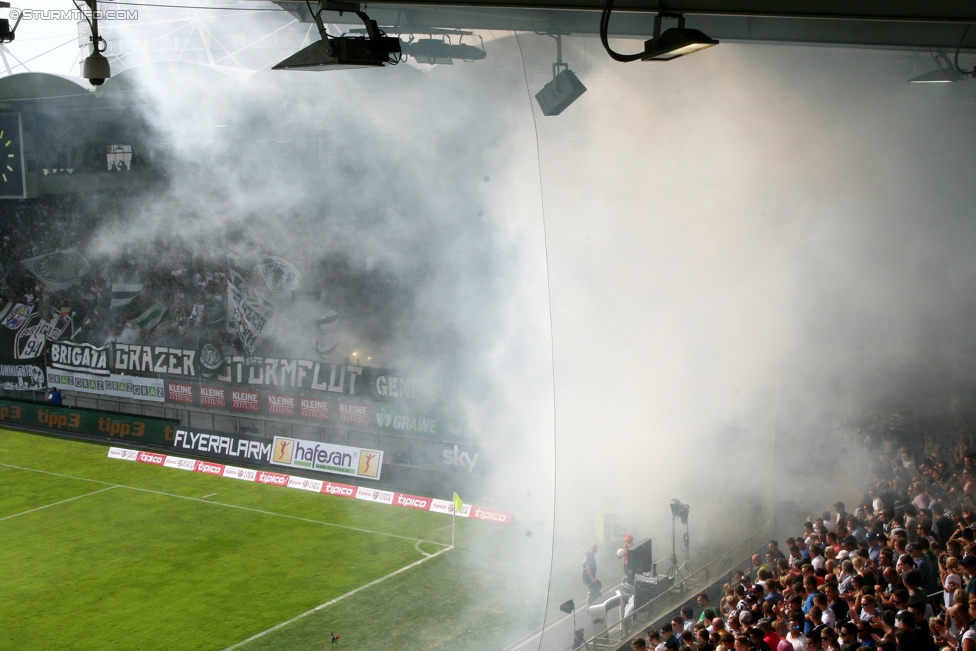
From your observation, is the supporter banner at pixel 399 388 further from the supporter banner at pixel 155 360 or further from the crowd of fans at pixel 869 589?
the crowd of fans at pixel 869 589

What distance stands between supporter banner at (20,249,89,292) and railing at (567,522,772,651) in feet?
62.5

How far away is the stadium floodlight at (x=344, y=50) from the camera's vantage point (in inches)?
211

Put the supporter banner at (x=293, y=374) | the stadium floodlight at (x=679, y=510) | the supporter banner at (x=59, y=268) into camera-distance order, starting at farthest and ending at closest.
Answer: the supporter banner at (x=59, y=268), the supporter banner at (x=293, y=374), the stadium floodlight at (x=679, y=510)

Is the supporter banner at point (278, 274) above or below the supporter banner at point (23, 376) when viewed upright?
above

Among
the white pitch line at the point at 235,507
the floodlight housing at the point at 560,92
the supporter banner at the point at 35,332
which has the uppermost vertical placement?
the floodlight housing at the point at 560,92

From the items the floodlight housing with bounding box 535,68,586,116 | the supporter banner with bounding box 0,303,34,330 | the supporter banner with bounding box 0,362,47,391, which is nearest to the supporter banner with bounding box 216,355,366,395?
the supporter banner with bounding box 0,362,47,391

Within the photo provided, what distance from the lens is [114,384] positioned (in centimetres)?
2130

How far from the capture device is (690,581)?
8.74 meters

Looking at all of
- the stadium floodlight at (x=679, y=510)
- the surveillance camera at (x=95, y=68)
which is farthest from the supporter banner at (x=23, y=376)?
the stadium floodlight at (x=679, y=510)

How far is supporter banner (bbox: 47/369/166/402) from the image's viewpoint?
20.6m

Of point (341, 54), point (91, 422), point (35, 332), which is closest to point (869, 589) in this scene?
point (341, 54)

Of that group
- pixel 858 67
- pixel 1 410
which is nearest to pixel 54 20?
pixel 1 410

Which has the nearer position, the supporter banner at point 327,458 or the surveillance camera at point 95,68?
the surveillance camera at point 95,68

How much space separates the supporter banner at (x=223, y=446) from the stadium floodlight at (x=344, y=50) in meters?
12.8
